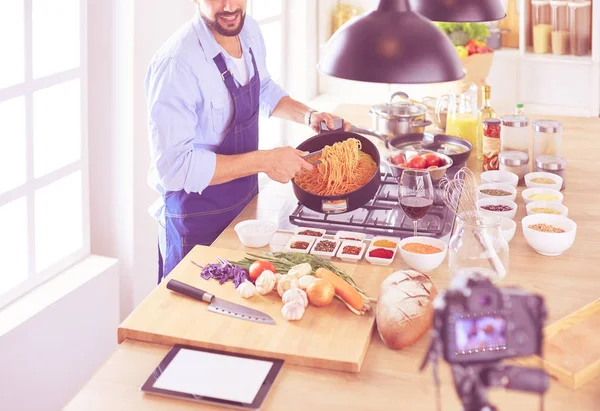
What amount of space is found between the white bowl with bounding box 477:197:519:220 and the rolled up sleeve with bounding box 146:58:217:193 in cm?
93

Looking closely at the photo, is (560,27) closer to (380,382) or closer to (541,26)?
(541,26)

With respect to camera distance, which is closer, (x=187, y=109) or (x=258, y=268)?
(x=258, y=268)

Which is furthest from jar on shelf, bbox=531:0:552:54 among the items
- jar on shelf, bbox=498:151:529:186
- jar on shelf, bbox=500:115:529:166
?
jar on shelf, bbox=498:151:529:186

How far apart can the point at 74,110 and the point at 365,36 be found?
148 centimetres

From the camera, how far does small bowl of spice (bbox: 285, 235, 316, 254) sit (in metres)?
2.59

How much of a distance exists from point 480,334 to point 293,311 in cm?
97

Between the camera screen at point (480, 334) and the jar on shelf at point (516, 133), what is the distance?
7.92 ft

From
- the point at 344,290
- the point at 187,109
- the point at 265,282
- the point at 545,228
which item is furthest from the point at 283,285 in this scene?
the point at 545,228

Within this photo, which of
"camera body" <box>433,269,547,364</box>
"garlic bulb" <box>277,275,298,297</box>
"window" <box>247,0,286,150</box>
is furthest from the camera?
"window" <box>247,0,286,150</box>

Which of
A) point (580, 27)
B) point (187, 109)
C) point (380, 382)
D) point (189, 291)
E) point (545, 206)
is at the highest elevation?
point (580, 27)

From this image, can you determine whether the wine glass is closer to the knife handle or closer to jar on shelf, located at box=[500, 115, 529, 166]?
the knife handle

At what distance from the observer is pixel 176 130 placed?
2.67 metres

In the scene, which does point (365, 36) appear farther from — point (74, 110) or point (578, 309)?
point (74, 110)

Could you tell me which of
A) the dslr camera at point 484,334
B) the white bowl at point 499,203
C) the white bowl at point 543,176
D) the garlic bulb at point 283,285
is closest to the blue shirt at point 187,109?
the garlic bulb at point 283,285
